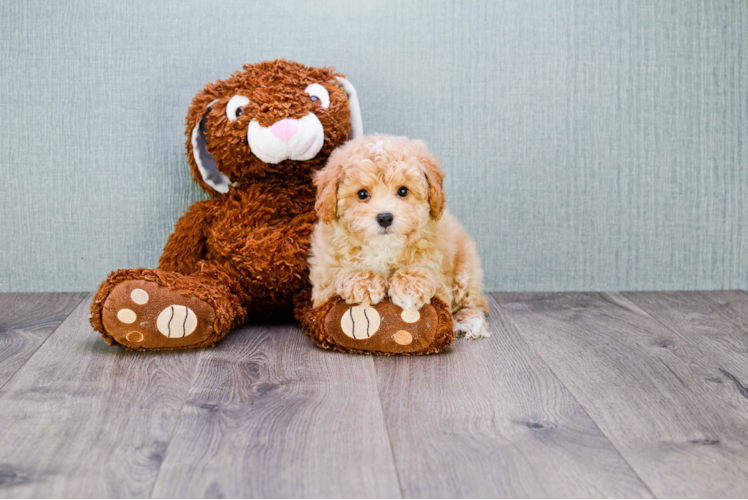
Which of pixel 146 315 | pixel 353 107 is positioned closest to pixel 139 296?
pixel 146 315

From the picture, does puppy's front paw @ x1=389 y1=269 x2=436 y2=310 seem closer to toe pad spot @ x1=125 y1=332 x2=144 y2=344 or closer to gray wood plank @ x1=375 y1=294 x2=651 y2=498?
gray wood plank @ x1=375 y1=294 x2=651 y2=498

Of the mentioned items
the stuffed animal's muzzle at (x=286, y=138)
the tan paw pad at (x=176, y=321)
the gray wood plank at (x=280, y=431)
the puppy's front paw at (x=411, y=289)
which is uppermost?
the stuffed animal's muzzle at (x=286, y=138)

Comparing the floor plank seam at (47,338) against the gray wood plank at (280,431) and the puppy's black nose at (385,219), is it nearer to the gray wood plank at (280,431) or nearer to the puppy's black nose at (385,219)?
the gray wood plank at (280,431)

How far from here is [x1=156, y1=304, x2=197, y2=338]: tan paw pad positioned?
135cm

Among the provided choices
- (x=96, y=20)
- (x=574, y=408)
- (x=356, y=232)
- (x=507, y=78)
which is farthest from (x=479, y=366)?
(x=96, y=20)

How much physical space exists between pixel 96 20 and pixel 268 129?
655mm

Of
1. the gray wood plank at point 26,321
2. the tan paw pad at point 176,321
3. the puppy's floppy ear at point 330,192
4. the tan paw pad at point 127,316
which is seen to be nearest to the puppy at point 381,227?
the puppy's floppy ear at point 330,192

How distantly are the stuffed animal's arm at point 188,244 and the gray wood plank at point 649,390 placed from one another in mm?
800

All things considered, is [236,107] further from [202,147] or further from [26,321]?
[26,321]

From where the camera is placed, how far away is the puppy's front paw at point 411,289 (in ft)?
4.41

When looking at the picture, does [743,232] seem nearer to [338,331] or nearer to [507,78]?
[507,78]

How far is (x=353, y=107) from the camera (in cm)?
165

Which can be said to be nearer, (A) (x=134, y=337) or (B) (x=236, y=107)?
(A) (x=134, y=337)

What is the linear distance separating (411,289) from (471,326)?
243mm
